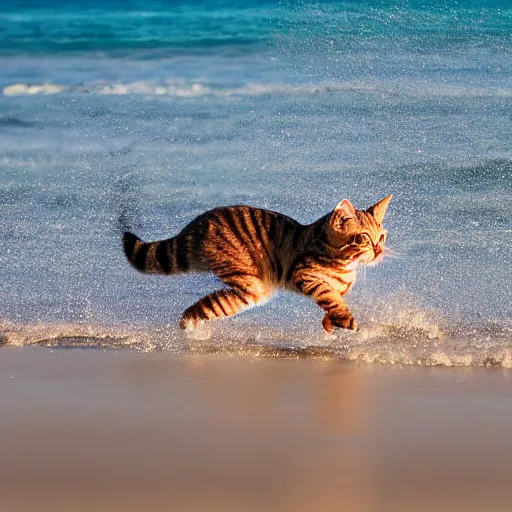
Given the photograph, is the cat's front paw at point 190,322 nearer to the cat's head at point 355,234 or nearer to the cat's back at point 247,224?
the cat's back at point 247,224

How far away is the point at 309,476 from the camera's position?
14.9 ft

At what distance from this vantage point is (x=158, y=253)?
787 centimetres

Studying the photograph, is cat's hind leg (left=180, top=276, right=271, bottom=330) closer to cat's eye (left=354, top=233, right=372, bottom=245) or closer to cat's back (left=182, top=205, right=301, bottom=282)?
cat's back (left=182, top=205, right=301, bottom=282)

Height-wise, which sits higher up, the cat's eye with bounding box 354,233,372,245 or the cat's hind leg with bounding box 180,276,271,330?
the cat's eye with bounding box 354,233,372,245

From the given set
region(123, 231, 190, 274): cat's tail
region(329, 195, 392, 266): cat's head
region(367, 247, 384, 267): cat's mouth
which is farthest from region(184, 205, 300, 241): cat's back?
region(367, 247, 384, 267): cat's mouth

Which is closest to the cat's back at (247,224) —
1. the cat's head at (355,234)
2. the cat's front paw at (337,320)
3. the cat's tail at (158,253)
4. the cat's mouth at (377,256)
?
the cat's tail at (158,253)

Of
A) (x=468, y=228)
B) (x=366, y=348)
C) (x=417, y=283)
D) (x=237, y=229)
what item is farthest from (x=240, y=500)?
(x=468, y=228)

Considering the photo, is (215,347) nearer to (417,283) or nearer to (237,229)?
(237,229)

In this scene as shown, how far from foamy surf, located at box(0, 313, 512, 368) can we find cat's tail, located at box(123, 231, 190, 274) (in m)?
0.38

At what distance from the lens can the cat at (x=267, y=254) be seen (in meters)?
7.38

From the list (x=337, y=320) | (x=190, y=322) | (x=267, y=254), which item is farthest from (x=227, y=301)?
(x=337, y=320)

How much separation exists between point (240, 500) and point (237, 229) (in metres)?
3.59

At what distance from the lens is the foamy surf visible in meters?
7.04

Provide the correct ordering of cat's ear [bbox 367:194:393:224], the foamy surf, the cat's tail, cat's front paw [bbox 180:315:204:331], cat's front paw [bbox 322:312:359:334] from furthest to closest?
the cat's tail
cat's front paw [bbox 180:315:204:331]
cat's ear [bbox 367:194:393:224]
cat's front paw [bbox 322:312:359:334]
the foamy surf
